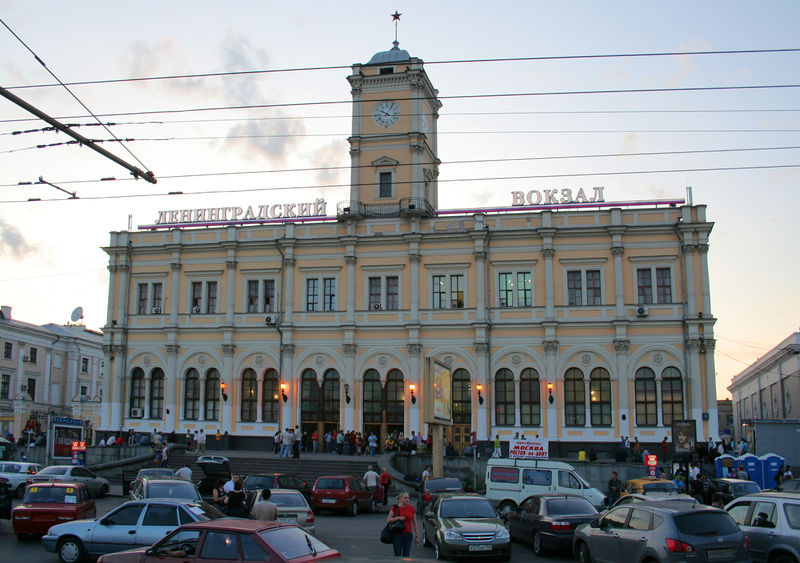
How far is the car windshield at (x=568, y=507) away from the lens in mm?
19766

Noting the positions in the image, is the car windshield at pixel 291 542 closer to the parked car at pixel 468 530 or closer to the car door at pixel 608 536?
the car door at pixel 608 536

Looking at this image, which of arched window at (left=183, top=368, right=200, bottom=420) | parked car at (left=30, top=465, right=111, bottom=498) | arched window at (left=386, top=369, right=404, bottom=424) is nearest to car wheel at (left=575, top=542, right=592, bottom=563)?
parked car at (left=30, top=465, right=111, bottom=498)

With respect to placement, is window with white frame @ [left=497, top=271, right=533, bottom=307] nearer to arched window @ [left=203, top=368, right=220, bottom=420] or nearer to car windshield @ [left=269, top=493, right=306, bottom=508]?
arched window @ [left=203, top=368, right=220, bottom=420]

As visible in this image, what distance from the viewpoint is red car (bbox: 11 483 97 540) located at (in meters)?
20.0

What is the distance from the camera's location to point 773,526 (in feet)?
49.6

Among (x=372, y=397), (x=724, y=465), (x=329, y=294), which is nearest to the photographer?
(x=724, y=465)

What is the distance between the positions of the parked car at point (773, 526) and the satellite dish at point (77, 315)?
7001 cm

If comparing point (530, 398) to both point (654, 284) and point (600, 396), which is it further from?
A: point (654, 284)

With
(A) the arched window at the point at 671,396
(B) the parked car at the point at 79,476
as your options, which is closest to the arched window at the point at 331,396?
(B) the parked car at the point at 79,476

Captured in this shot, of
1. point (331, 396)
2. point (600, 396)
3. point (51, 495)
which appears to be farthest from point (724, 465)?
point (51, 495)

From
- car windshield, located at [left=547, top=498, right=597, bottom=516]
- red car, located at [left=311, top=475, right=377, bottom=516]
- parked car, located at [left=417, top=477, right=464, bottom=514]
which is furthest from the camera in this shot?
red car, located at [left=311, top=475, right=377, bottom=516]

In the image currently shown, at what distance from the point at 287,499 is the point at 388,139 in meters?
32.0

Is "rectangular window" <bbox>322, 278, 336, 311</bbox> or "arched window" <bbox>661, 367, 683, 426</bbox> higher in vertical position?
"rectangular window" <bbox>322, 278, 336, 311</bbox>

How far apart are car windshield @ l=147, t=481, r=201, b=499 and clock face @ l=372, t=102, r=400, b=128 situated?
33.9m
